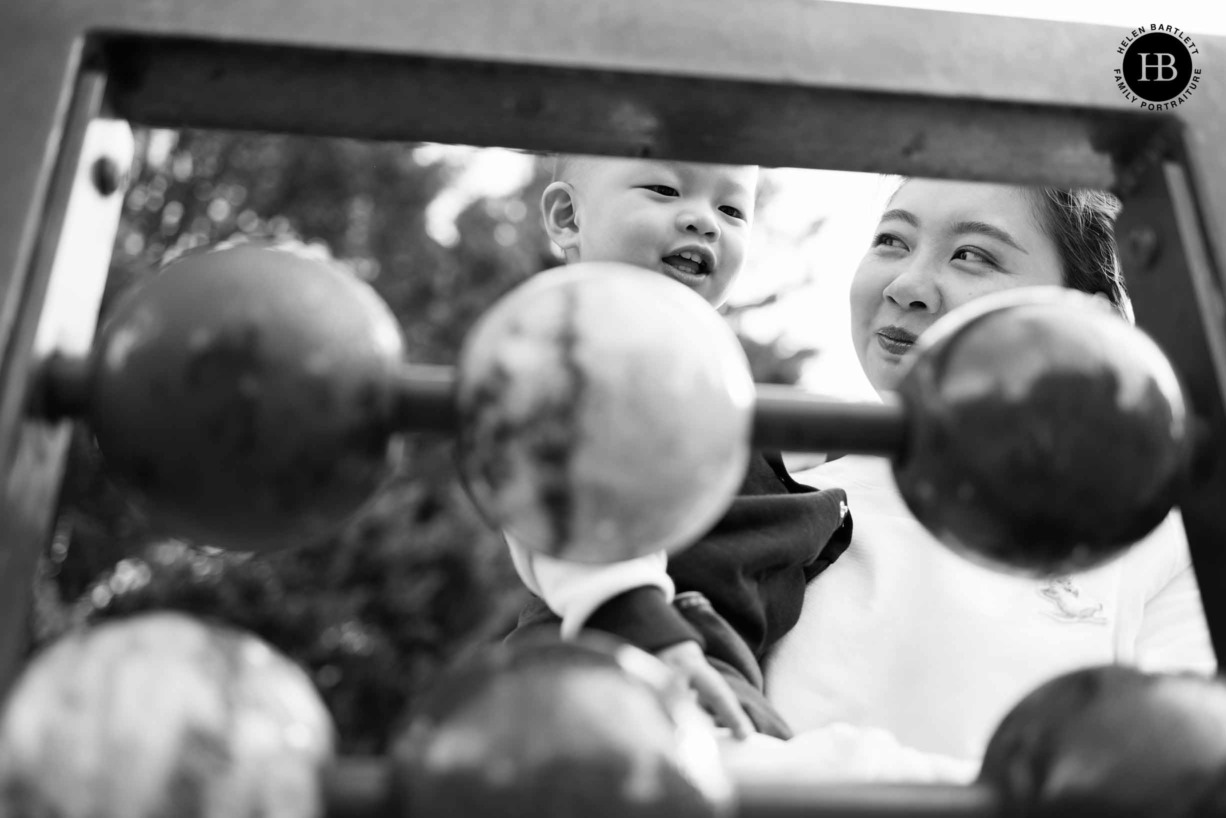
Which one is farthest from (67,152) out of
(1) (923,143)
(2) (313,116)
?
(1) (923,143)

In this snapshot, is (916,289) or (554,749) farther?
(916,289)

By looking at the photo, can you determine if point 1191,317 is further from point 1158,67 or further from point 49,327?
point 49,327

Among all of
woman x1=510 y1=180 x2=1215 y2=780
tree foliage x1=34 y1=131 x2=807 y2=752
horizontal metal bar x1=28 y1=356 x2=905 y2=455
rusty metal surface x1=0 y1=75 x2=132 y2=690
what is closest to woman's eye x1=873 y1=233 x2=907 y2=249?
woman x1=510 y1=180 x2=1215 y2=780

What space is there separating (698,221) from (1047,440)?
77cm

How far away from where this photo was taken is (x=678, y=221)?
1228 millimetres

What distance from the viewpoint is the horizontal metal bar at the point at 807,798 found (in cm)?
43

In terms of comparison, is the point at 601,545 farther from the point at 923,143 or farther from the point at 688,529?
the point at 923,143

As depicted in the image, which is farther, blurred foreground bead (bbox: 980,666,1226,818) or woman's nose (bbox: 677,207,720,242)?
woman's nose (bbox: 677,207,720,242)

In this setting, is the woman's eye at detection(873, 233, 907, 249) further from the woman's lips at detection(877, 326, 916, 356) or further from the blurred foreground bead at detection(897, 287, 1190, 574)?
the blurred foreground bead at detection(897, 287, 1190, 574)

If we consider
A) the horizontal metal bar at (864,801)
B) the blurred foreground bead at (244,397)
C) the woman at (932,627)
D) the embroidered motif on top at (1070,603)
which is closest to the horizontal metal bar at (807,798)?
the horizontal metal bar at (864,801)

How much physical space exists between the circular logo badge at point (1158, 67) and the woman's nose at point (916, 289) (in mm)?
572

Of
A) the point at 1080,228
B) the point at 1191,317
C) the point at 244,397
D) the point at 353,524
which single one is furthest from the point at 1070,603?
the point at 353,524

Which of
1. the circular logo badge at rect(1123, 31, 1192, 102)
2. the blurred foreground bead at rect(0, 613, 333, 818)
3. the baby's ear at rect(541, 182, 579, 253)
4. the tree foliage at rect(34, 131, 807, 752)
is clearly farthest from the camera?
the tree foliage at rect(34, 131, 807, 752)

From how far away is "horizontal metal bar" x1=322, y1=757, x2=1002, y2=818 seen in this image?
43cm
